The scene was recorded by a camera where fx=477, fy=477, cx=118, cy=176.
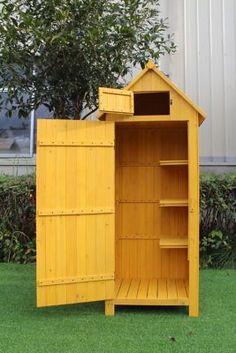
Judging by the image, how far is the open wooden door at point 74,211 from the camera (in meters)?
4.23

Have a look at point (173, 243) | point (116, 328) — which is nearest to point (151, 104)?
point (173, 243)

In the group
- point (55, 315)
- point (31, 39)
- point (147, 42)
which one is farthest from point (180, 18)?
point (55, 315)

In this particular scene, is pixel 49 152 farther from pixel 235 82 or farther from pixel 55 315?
pixel 235 82

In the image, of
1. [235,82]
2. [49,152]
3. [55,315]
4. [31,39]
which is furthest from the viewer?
[235,82]

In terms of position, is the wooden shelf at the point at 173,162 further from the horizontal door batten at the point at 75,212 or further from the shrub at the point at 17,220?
the shrub at the point at 17,220

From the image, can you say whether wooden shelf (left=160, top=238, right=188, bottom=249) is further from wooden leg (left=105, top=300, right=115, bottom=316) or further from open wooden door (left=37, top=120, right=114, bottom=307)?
wooden leg (left=105, top=300, right=115, bottom=316)

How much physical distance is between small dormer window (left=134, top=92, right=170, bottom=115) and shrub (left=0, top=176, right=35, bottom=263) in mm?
2415

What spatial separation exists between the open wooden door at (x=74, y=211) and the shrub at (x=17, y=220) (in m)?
2.53

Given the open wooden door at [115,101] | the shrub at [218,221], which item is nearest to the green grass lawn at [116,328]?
the shrub at [218,221]

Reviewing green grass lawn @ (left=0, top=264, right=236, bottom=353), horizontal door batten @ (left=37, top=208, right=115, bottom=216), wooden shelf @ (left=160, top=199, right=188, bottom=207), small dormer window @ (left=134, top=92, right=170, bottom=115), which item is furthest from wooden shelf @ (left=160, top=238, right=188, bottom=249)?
small dormer window @ (left=134, top=92, right=170, bottom=115)

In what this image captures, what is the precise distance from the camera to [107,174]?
4.39 m

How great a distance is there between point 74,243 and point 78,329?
0.74m

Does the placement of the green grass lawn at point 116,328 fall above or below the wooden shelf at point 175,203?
below

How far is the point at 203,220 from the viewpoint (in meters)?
6.66
